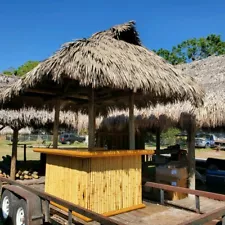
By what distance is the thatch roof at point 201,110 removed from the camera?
6.29 metres

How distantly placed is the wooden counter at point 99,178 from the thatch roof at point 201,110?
2.53 meters

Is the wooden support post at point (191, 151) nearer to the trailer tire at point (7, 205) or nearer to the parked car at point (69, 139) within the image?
the trailer tire at point (7, 205)

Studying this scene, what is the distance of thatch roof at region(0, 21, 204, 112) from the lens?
11.6 ft

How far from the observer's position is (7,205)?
446cm

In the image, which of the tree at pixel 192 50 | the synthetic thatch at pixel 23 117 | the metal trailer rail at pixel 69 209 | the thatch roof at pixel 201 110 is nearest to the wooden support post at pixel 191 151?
→ the thatch roof at pixel 201 110

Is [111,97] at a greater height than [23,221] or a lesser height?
greater

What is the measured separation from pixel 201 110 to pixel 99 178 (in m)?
3.53

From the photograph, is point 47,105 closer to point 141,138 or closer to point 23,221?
point 23,221

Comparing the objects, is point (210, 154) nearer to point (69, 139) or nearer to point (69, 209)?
point (69, 139)

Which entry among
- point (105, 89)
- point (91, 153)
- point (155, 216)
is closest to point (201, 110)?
point (105, 89)

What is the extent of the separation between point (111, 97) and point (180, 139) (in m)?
24.0

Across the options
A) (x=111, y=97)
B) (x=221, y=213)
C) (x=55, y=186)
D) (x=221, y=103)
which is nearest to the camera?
(x=221, y=213)

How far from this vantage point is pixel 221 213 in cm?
292

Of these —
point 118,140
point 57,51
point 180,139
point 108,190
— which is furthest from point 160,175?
point 180,139
